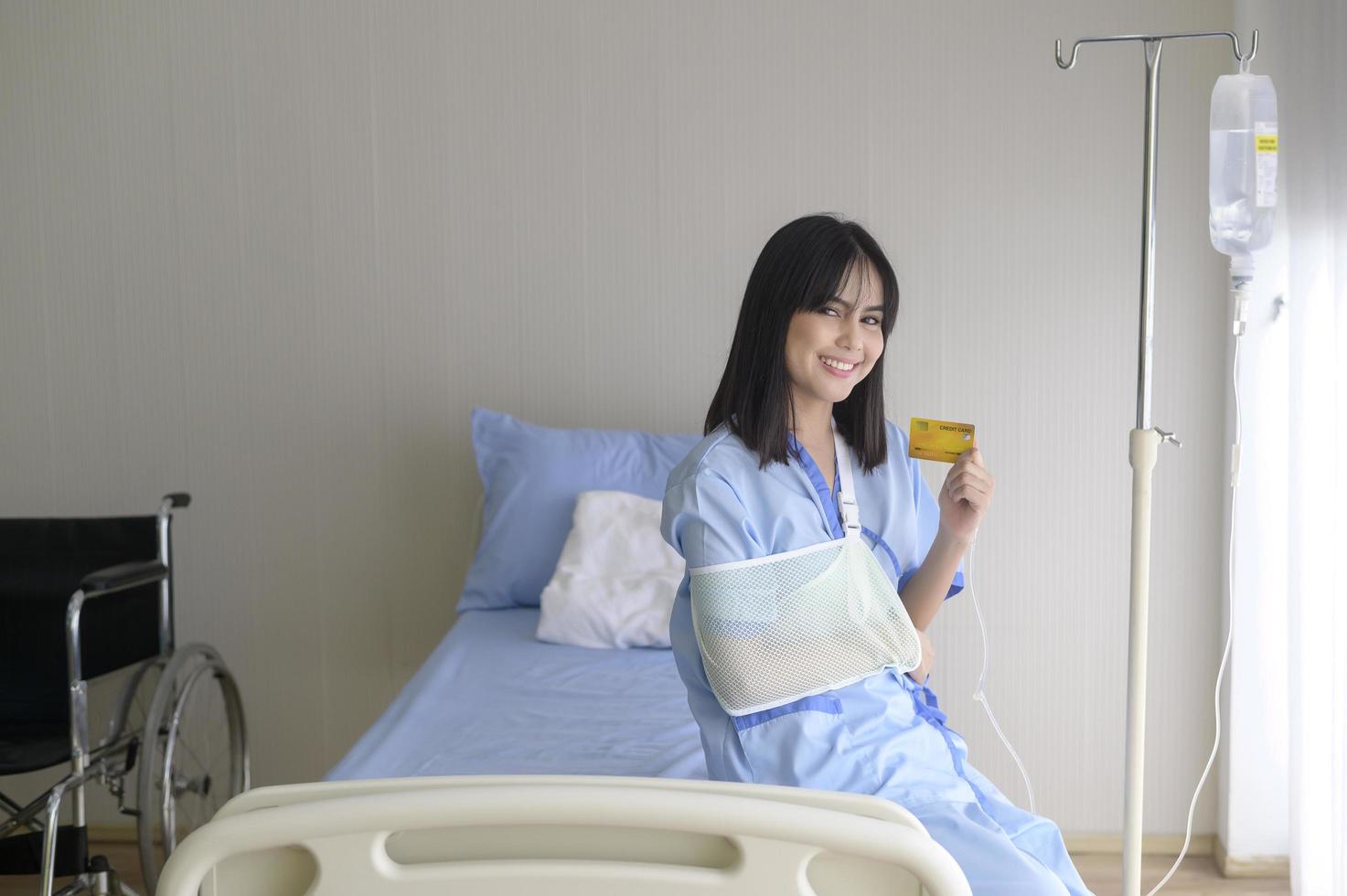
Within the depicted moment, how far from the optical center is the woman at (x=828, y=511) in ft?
4.58

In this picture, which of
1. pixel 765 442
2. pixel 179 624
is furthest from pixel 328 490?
pixel 765 442

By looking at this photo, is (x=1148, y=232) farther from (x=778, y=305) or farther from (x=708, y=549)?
(x=708, y=549)

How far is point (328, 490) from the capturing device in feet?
9.61

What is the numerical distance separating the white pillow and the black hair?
922mm

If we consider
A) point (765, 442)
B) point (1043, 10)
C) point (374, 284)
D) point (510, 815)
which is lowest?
point (510, 815)

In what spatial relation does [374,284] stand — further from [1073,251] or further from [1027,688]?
[1027,688]

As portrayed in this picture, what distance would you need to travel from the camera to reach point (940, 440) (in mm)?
1559

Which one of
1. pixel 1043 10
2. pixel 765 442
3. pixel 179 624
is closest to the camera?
pixel 765 442

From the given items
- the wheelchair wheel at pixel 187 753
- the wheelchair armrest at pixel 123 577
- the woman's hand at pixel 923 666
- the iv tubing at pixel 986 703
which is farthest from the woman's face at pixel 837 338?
the wheelchair wheel at pixel 187 753

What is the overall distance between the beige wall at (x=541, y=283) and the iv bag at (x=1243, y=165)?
1.06 metres

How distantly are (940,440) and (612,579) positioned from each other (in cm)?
107

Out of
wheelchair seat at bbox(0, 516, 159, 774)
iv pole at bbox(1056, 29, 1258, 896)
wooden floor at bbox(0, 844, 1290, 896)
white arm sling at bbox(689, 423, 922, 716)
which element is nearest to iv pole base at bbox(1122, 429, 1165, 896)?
iv pole at bbox(1056, 29, 1258, 896)

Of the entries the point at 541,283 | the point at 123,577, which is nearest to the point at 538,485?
the point at 541,283

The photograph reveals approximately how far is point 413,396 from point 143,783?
103 cm
